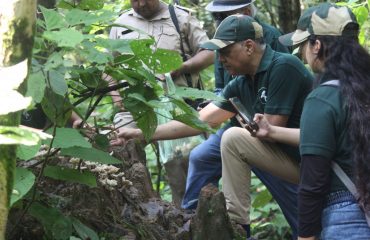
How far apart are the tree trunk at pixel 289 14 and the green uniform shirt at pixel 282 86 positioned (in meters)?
1.99

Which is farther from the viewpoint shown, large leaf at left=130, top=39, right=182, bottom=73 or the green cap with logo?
the green cap with logo

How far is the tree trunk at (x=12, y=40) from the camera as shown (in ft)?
6.97

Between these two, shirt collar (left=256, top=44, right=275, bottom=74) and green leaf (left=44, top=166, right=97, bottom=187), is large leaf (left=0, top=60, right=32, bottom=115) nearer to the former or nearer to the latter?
green leaf (left=44, top=166, right=97, bottom=187)

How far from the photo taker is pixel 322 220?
11.3ft

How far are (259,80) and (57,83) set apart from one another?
7.12ft

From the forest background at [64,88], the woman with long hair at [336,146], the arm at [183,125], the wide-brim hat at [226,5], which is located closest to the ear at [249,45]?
the arm at [183,125]

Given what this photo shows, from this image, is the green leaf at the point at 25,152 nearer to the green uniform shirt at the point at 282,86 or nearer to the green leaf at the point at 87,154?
the green leaf at the point at 87,154

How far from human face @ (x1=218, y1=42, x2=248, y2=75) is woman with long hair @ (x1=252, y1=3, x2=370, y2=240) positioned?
46.3 inches

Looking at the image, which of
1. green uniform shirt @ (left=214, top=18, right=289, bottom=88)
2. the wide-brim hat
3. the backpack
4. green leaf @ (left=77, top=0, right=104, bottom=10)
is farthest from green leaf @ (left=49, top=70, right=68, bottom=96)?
the wide-brim hat

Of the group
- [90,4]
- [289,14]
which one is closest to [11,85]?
[90,4]

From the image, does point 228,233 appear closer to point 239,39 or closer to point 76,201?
point 76,201

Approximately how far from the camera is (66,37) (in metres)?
2.54

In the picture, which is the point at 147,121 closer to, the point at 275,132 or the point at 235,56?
the point at 275,132

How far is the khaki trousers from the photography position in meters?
4.54
